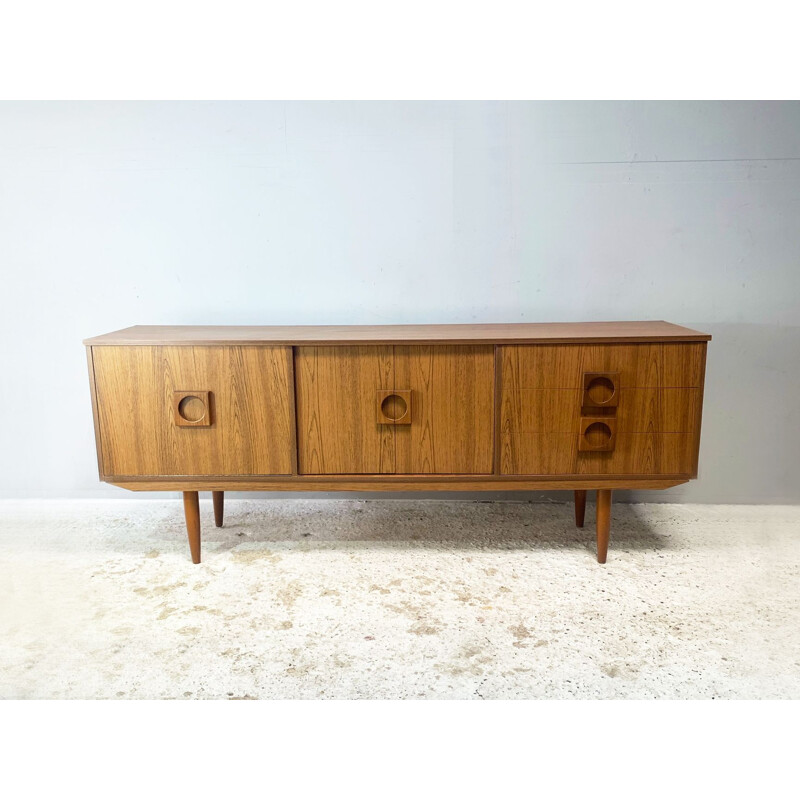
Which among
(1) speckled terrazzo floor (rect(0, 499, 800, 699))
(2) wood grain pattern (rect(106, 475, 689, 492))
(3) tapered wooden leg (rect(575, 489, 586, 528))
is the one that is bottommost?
(1) speckled terrazzo floor (rect(0, 499, 800, 699))

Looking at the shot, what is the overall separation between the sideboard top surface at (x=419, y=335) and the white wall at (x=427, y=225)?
36cm

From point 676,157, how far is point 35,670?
94.0 inches

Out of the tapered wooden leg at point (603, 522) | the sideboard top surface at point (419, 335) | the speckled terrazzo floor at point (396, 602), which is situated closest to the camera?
the speckled terrazzo floor at point (396, 602)

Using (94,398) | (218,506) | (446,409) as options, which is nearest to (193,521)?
(218,506)

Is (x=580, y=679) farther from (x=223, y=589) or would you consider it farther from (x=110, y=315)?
(x=110, y=315)

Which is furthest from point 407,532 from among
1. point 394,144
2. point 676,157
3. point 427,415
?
point 676,157

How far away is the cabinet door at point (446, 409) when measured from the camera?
197cm

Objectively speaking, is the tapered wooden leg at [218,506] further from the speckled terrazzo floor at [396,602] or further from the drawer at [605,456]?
the drawer at [605,456]

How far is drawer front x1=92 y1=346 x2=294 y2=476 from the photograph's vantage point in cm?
198

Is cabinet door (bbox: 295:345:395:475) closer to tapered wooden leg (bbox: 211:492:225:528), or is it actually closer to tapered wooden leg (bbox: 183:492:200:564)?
tapered wooden leg (bbox: 183:492:200:564)

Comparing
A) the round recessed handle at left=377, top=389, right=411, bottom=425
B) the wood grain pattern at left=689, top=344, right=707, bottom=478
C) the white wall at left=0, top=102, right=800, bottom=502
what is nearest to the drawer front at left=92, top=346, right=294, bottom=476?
the round recessed handle at left=377, top=389, right=411, bottom=425

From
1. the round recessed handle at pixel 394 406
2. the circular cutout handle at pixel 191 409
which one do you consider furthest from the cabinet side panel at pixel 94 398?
the round recessed handle at pixel 394 406

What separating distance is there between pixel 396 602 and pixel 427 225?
128 centimetres

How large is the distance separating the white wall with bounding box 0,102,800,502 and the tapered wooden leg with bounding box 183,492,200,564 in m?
0.72
